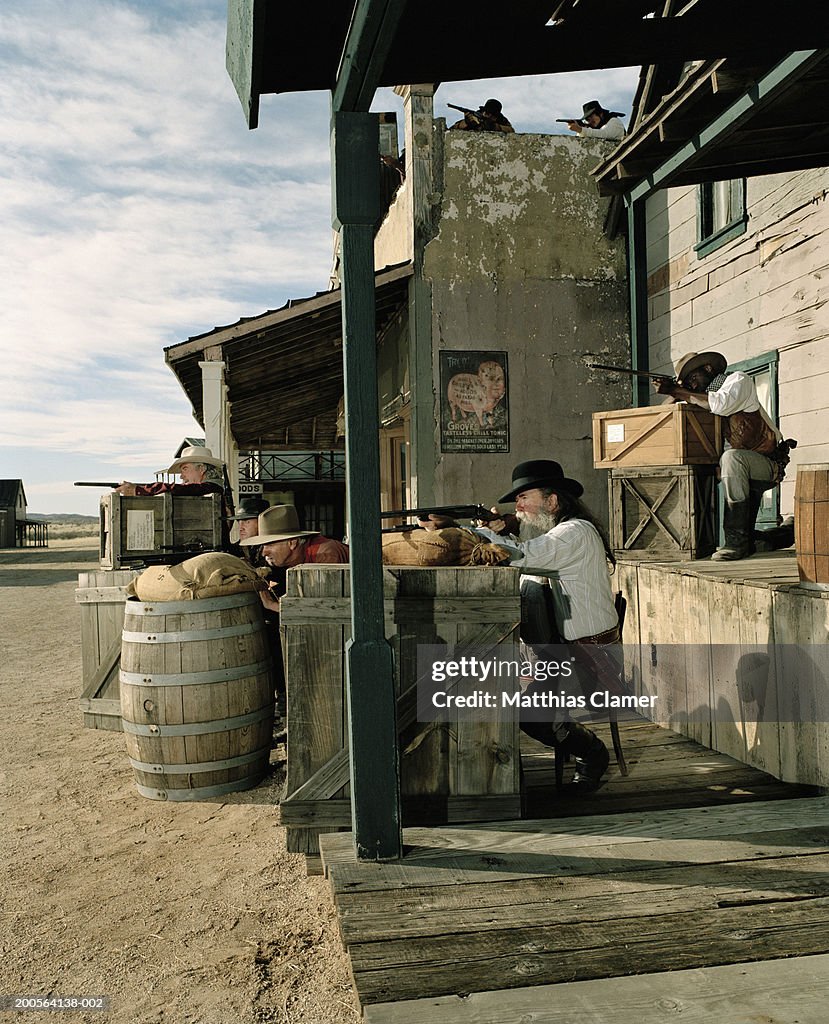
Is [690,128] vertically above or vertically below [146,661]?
above

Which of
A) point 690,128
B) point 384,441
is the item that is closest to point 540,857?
point 690,128

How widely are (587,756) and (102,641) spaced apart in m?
4.07

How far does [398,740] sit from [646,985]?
52.4 inches

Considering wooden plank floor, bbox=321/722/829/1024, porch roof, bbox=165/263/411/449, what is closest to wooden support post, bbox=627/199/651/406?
porch roof, bbox=165/263/411/449

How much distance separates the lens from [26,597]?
19.4 meters

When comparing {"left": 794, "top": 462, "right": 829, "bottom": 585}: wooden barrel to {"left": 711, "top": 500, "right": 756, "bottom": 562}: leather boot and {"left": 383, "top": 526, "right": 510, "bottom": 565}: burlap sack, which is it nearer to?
{"left": 383, "top": 526, "right": 510, "bottom": 565}: burlap sack

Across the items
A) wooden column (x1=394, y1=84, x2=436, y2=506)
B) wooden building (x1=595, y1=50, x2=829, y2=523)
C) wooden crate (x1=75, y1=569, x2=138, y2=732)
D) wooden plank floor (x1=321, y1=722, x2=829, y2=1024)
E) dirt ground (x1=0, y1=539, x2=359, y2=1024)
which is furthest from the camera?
wooden column (x1=394, y1=84, x2=436, y2=506)

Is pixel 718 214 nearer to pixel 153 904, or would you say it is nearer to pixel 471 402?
pixel 471 402

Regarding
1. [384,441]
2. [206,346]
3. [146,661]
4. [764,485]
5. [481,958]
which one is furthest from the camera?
[384,441]

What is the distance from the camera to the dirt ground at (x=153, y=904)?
3.06 meters

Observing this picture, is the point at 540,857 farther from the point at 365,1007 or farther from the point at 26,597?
the point at 26,597

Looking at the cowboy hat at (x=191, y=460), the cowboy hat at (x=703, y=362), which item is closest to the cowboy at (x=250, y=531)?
the cowboy hat at (x=191, y=460)

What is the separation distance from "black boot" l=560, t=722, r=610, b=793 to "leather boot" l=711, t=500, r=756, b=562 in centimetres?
249

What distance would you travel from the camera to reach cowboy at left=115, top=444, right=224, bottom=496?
6816 mm
